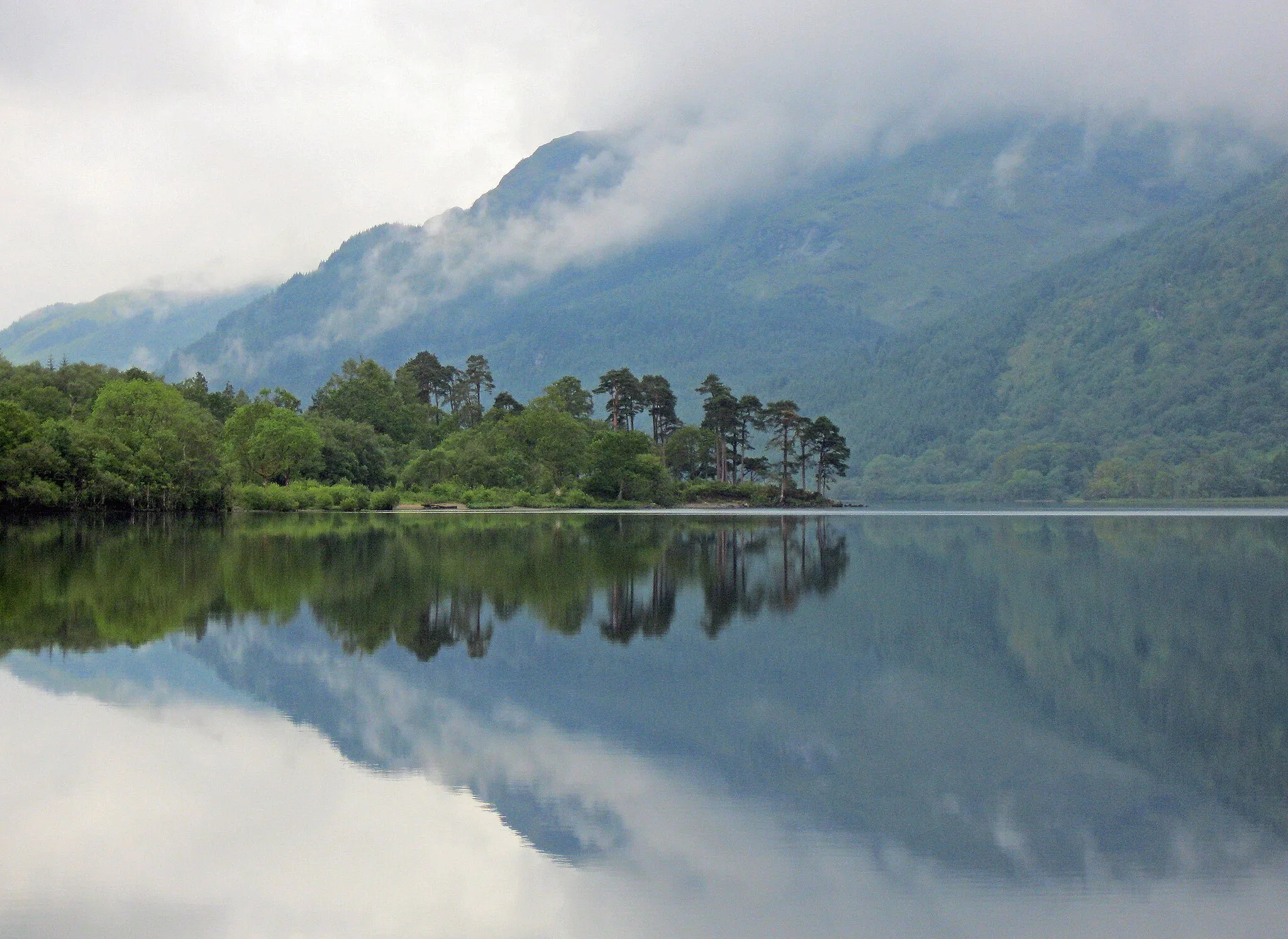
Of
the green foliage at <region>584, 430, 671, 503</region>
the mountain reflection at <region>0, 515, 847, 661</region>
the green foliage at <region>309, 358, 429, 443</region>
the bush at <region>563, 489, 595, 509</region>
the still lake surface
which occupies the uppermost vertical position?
the green foliage at <region>309, 358, 429, 443</region>

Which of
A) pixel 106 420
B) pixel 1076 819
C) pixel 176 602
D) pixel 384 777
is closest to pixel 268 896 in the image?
pixel 384 777

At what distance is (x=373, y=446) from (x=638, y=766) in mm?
105394

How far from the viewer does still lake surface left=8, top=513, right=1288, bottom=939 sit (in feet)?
26.3

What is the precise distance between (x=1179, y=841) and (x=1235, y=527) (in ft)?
214

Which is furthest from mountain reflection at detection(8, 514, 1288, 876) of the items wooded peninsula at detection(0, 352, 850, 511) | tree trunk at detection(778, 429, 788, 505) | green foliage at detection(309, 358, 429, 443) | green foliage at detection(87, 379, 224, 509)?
green foliage at detection(309, 358, 429, 443)

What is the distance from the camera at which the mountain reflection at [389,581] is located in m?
20.7

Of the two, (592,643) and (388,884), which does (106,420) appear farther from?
(388,884)

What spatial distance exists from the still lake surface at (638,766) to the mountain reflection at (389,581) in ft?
Result: 0.80

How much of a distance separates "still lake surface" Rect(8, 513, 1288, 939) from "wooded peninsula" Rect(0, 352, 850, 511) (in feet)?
177

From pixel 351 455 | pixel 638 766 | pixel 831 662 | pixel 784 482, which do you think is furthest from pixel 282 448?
pixel 638 766

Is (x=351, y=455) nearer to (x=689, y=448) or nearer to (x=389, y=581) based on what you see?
(x=689, y=448)

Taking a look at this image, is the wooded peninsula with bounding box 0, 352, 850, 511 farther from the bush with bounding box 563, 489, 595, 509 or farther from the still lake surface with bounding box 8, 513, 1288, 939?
the still lake surface with bounding box 8, 513, 1288, 939

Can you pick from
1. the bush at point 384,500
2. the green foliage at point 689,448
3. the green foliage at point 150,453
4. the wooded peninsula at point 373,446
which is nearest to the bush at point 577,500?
the wooded peninsula at point 373,446

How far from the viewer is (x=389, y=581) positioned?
A: 94.9ft
